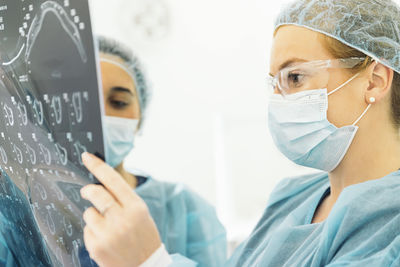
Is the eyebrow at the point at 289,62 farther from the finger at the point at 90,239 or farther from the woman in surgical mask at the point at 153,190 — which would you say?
the woman in surgical mask at the point at 153,190

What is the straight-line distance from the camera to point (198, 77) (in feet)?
11.6

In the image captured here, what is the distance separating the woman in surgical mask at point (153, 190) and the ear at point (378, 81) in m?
0.97

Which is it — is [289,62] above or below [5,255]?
above

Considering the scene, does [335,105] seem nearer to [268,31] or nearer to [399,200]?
[399,200]

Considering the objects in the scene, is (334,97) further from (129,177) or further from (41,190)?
(129,177)

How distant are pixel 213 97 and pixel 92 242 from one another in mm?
2950

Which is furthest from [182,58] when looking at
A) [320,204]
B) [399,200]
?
[399,200]

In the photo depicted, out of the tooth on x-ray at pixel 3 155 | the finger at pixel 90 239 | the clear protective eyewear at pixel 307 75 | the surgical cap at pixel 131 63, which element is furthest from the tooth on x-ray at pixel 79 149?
the surgical cap at pixel 131 63

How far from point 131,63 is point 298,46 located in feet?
3.36

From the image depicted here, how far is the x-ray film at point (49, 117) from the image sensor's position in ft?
1.83

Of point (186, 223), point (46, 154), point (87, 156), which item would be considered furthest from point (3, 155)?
point (186, 223)

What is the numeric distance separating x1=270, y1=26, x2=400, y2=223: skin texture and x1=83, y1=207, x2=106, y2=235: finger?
60 cm

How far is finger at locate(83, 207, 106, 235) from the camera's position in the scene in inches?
23.6

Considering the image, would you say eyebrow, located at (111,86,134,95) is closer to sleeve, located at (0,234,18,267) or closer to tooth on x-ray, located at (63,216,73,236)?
sleeve, located at (0,234,18,267)
